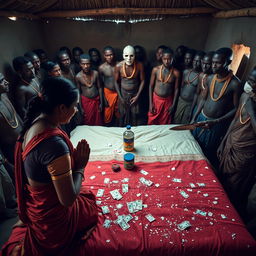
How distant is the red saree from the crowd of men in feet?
4.21

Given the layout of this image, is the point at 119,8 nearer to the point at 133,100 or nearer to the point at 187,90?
the point at 133,100

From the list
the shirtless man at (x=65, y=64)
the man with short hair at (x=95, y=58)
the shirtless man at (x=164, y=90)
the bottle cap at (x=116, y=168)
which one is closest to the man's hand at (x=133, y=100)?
the shirtless man at (x=164, y=90)

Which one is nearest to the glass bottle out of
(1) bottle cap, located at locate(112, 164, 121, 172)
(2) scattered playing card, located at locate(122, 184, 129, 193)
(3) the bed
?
(3) the bed

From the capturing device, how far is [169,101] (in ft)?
14.0

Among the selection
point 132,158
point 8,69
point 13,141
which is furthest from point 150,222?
point 8,69

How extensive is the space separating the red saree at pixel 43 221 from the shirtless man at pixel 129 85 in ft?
10.1

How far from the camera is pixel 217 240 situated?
1539 mm

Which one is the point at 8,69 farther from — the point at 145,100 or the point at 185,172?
the point at 185,172

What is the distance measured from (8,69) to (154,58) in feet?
12.1

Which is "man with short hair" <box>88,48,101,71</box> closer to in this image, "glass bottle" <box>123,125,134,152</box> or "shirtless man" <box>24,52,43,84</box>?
"shirtless man" <box>24,52,43,84</box>

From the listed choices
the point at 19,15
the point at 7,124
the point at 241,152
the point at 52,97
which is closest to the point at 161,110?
the point at 241,152

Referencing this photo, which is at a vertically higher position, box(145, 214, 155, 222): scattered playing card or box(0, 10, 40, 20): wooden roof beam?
box(0, 10, 40, 20): wooden roof beam

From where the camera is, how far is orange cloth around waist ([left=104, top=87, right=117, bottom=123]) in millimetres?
4598

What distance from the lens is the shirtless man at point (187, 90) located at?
3.82m
